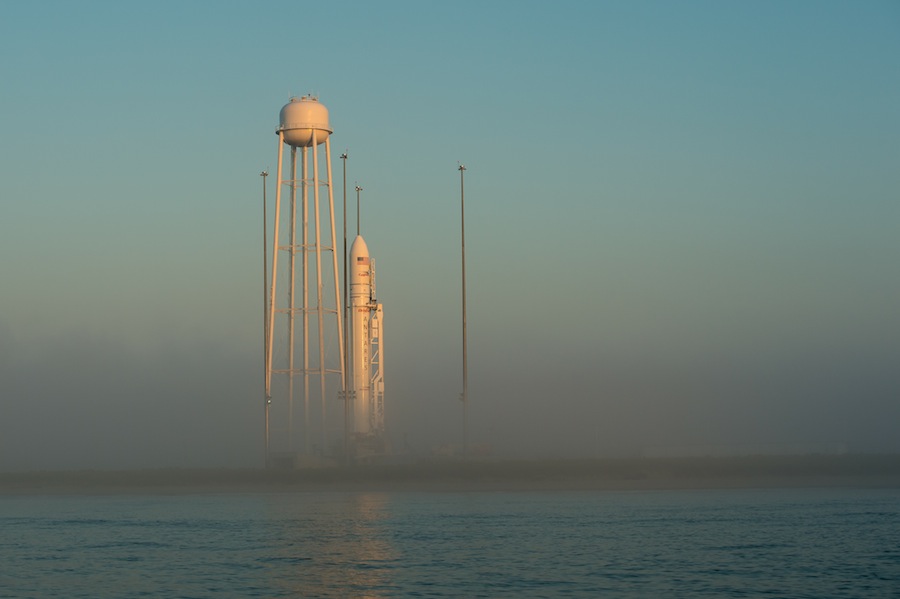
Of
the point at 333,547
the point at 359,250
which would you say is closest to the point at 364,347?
the point at 359,250

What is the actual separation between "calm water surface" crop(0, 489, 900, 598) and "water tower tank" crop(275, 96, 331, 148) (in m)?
22.5

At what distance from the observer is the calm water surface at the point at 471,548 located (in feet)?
115

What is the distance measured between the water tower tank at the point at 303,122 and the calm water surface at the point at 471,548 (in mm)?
22532

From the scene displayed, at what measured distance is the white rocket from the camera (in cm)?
8456

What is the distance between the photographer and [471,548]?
44406mm

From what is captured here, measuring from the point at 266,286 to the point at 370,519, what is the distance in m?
Answer: 27.7

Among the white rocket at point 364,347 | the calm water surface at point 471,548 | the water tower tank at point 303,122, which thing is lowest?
the calm water surface at point 471,548

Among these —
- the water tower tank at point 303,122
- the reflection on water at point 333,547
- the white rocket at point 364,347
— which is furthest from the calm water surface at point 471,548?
the water tower tank at point 303,122

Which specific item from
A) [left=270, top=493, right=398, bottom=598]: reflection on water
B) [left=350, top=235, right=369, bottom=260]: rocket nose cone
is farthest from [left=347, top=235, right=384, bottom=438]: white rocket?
[left=270, top=493, right=398, bottom=598]: reflection on water

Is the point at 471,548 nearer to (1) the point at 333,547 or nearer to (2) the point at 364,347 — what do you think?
(1) the point at 333,547

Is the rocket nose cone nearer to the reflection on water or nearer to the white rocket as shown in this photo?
the white rocket

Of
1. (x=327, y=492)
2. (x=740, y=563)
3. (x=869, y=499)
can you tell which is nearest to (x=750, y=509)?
(x=869, y=499)

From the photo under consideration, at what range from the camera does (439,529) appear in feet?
171

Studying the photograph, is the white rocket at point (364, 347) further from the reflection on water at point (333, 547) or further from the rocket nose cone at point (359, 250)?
the reflection on water at point (333, 547)
